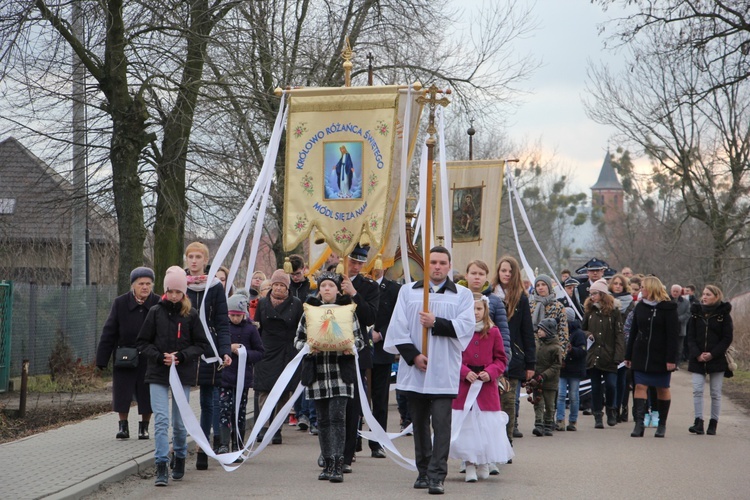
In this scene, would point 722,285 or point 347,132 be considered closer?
point 347,132

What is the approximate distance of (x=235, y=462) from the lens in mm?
10633

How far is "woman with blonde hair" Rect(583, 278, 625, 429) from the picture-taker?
14.7 metres

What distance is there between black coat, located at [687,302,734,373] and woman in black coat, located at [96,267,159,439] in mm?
6844

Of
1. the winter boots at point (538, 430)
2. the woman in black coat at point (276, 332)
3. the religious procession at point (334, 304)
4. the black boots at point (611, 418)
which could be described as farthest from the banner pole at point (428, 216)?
the black boots at point (611, 418)

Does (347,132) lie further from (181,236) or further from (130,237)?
(181,236)

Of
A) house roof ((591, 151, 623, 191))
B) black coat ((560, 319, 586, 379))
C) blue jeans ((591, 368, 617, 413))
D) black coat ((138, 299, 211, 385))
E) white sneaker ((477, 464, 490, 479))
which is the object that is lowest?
white sneaker ((477, 464, 490, 479))

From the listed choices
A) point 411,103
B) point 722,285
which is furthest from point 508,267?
point 722,285

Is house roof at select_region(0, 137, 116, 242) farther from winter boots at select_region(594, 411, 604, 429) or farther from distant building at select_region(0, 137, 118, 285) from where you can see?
winter boots at select_region(594, 411, 604, 429)

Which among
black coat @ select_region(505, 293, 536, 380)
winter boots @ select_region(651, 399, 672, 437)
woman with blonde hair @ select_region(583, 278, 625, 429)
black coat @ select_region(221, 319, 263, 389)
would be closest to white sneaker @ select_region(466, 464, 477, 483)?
black coat @ select_region(505, 293, 536, 380)

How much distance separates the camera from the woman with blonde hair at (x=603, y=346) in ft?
48.4

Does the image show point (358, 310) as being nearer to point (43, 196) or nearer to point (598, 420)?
point (598, 420)

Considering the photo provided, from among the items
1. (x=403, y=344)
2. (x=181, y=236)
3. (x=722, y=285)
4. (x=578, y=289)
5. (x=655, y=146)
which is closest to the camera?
(x=403, y=344)

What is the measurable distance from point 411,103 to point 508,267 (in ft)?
6.69

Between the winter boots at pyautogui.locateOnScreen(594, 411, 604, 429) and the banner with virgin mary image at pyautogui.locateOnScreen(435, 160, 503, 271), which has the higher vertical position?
the banner with virgin mary image at pyautogui.locateOnScreen(435, 160, 503, 271)
